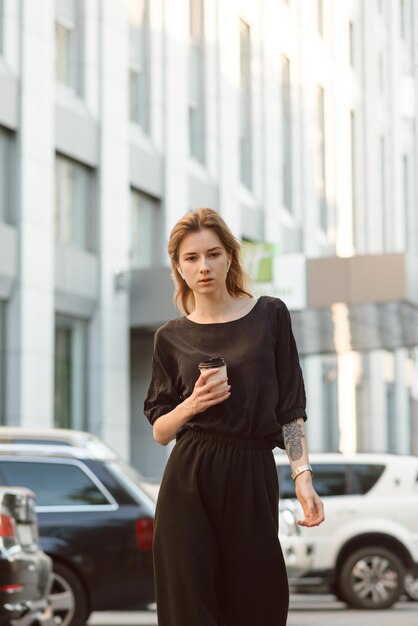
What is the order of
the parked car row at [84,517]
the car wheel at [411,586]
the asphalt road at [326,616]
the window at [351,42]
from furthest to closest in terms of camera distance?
the window at [351,42] → the car wheel at [411,586] → the asphalt road at [326,616] → the parked car row at [84,517]

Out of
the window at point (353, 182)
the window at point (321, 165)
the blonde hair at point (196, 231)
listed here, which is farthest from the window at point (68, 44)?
the blonde hair at point (196, 231)

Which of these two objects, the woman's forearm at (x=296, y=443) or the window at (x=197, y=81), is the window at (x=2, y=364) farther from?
the woman's forearm at (x=296, y=443)

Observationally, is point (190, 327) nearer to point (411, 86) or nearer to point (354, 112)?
point (354, 112)

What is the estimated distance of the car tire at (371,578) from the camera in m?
17.3

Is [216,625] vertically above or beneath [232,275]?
beneath

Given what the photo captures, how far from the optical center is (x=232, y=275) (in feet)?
15.1

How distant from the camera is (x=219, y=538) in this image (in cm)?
432

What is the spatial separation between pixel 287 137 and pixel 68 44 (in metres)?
14.9

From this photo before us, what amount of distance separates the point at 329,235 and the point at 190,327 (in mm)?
41803

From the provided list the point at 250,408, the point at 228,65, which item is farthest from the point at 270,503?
the point at 228,65

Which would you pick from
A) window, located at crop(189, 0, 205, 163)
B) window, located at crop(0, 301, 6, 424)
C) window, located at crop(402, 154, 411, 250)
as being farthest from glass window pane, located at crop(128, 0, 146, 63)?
window, located at crop(402, 154, 411, 250)

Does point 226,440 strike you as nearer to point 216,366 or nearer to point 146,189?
point 216,366

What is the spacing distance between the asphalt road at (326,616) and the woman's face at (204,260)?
1028cm

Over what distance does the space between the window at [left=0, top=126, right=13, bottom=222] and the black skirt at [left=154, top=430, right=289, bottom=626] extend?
2109 centimetres
